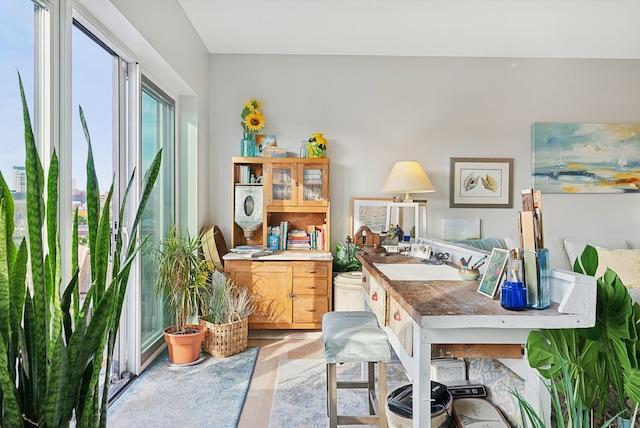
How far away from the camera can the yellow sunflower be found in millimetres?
4211

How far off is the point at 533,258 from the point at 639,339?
370 mm

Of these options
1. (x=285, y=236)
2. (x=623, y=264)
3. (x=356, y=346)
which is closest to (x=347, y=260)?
(x=285, y=236)

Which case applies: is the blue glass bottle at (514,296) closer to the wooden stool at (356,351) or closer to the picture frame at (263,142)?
the wooden stool at (356,351)

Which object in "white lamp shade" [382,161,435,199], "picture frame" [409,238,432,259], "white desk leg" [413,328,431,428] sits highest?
"white lamp shade" [382,161,435,199]

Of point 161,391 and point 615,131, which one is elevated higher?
point 615,131

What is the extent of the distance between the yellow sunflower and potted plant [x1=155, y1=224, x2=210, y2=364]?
4.43 feet

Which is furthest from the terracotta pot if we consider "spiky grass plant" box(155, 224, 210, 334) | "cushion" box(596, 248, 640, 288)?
"cushion" box(596, 248, 640, 288)

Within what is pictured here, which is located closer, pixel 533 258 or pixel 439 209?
pixel 533 258

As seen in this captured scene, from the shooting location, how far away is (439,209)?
14.6ft

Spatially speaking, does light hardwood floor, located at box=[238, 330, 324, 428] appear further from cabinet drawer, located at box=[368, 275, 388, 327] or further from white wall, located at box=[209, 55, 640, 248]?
white wall, located at box=[209, 55, 640, 248]

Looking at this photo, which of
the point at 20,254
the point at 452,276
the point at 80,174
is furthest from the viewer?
the point at 80,174

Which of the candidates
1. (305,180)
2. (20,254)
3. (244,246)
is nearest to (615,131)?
(305,180)

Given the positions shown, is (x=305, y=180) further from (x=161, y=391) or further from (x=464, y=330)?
(x=464, y=330)

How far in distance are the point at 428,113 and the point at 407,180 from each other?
2.91 feet
